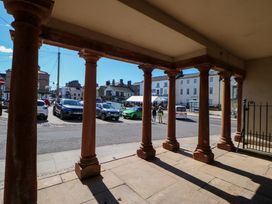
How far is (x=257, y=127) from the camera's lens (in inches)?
275

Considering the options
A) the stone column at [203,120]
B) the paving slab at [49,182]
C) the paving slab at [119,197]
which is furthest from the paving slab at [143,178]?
the stone column at [203,120]

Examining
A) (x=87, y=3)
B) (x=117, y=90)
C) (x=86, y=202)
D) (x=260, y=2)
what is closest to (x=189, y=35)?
(x=260, y=2)

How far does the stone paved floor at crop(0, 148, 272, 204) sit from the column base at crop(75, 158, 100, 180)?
141 mm

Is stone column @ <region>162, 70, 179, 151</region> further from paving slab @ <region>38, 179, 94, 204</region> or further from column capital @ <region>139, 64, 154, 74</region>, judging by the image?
paving slab @ <region>38, 179, 94, 204</region>

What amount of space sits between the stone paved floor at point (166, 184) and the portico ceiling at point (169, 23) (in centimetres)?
319

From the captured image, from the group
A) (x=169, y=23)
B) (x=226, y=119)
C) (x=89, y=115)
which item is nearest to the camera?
(x=169, y=23)

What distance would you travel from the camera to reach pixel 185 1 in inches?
118

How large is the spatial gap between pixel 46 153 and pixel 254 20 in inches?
268

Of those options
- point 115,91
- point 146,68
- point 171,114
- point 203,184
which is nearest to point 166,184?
point 203,184

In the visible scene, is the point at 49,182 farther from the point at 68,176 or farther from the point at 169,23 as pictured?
the point at 169,23

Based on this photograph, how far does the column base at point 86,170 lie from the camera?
394 cm

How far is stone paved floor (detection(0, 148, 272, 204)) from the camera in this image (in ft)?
10.5

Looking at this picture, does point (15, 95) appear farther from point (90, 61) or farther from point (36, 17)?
point (90, 61)

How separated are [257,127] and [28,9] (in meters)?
8.15
